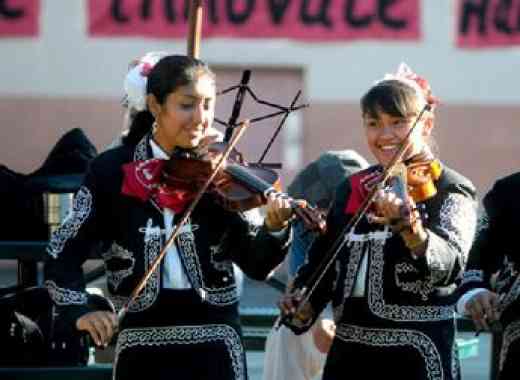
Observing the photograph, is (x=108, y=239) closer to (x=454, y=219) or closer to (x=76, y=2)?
(x=454, y=219)

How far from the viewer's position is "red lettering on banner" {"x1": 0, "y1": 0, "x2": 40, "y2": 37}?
14.9 metres

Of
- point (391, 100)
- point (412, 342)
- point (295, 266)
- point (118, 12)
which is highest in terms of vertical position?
point (391, 100)

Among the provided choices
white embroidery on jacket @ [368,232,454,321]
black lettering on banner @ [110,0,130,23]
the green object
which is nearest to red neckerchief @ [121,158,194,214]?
white embroidery on jacket @ [368,232,454,321]

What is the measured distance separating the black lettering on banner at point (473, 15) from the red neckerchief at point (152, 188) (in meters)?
10.5

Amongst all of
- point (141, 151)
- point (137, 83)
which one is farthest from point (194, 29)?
point (141, 151)

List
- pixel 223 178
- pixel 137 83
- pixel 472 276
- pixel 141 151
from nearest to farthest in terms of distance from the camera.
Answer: pixel 223 178 → pixel 141 151 → pixel 472 276 → pixel 137 83

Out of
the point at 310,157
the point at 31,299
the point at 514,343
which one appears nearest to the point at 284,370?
the point at 31,299

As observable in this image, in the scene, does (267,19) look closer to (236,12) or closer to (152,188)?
(236,12)

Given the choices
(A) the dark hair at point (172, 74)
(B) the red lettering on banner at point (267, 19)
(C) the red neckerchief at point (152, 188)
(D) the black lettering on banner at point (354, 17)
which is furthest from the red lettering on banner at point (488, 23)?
(C) the red neckerchief at point (152, 188)

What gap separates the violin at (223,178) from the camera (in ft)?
14.8

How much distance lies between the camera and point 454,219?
465 centimetres

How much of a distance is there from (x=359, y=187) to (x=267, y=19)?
10233mm

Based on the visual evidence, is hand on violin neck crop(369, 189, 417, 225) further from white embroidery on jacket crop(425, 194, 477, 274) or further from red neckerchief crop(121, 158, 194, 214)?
red neckerchief crop(121, 158, 194, 214)

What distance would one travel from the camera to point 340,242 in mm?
4609
